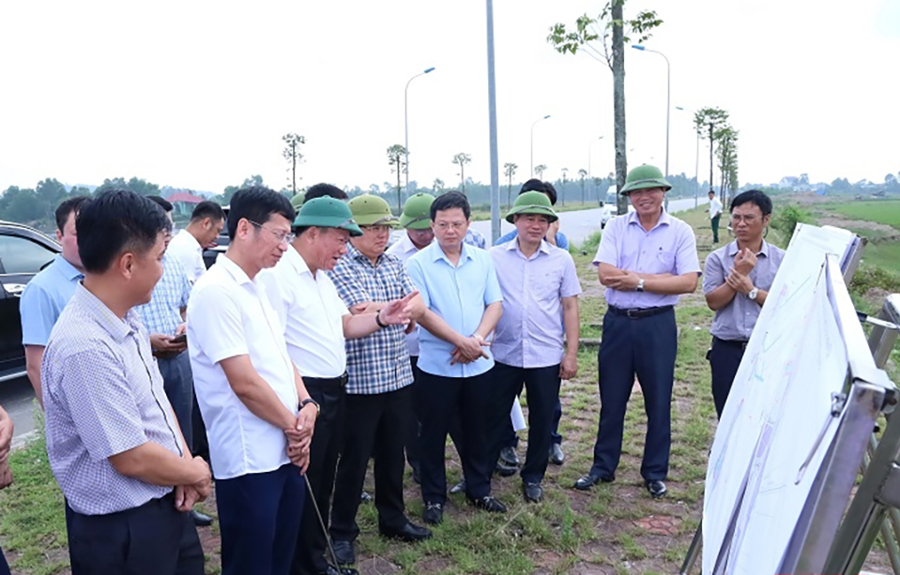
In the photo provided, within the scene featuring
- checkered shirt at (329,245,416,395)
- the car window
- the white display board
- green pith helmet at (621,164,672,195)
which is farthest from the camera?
the car window

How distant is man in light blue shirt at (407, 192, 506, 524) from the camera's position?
3.36 metres

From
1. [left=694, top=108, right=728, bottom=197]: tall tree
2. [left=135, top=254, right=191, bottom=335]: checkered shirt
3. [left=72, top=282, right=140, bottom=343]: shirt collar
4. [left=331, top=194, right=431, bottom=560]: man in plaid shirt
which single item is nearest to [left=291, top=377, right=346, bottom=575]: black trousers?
[left=331, top=194, right=431, bottom=560]: man in plaid shirt

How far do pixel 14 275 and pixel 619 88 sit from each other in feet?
24.2

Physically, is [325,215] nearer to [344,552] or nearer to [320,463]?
[320,463]

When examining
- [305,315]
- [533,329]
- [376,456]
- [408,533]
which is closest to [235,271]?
[305,315]

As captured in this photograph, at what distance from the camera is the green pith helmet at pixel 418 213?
3949mm

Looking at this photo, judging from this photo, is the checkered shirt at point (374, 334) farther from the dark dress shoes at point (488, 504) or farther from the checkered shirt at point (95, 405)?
the checkered shirt at point (95, 405)

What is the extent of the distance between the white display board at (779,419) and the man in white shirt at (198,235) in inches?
142

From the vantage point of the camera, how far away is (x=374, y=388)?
292 cm

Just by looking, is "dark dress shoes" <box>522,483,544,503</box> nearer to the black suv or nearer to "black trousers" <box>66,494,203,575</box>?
"black trousers" <box>66,494,203,575</box>

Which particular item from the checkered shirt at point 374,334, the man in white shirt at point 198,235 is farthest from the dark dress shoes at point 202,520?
the man in white shirt at point 198,235

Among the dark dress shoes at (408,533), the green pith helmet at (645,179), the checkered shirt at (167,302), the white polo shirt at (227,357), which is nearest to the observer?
the white polo shirt at (227,357)

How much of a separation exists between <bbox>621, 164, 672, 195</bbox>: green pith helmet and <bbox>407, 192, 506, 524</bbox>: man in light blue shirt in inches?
37.9

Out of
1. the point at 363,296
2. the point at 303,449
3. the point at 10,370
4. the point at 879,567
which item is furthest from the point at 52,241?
the point at 879,567
